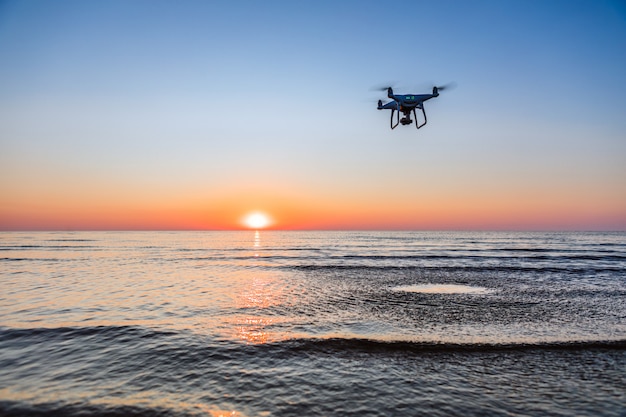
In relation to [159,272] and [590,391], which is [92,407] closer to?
[590,391]

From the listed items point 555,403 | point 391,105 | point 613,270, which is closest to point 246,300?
point 555,403

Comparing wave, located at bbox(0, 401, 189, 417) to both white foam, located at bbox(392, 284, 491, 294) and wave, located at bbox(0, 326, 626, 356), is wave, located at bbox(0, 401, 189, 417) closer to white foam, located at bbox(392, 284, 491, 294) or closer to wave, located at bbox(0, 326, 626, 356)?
wave, located at bbox(0, 326, 626, 356)

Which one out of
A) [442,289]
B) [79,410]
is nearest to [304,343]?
[79,410]

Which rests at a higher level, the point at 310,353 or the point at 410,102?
the point at 410,102

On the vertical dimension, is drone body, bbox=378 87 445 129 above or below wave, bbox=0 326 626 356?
above

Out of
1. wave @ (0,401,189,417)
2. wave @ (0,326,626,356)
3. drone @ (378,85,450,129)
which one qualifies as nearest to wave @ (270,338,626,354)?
wave @ (0,326,626,356)

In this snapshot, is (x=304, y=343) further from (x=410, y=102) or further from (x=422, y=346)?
(x=410, y=102)

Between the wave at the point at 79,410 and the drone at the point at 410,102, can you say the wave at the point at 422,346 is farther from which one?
the drone at the point at 410,102

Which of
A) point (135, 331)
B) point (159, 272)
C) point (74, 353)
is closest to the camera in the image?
point (74, 353)
